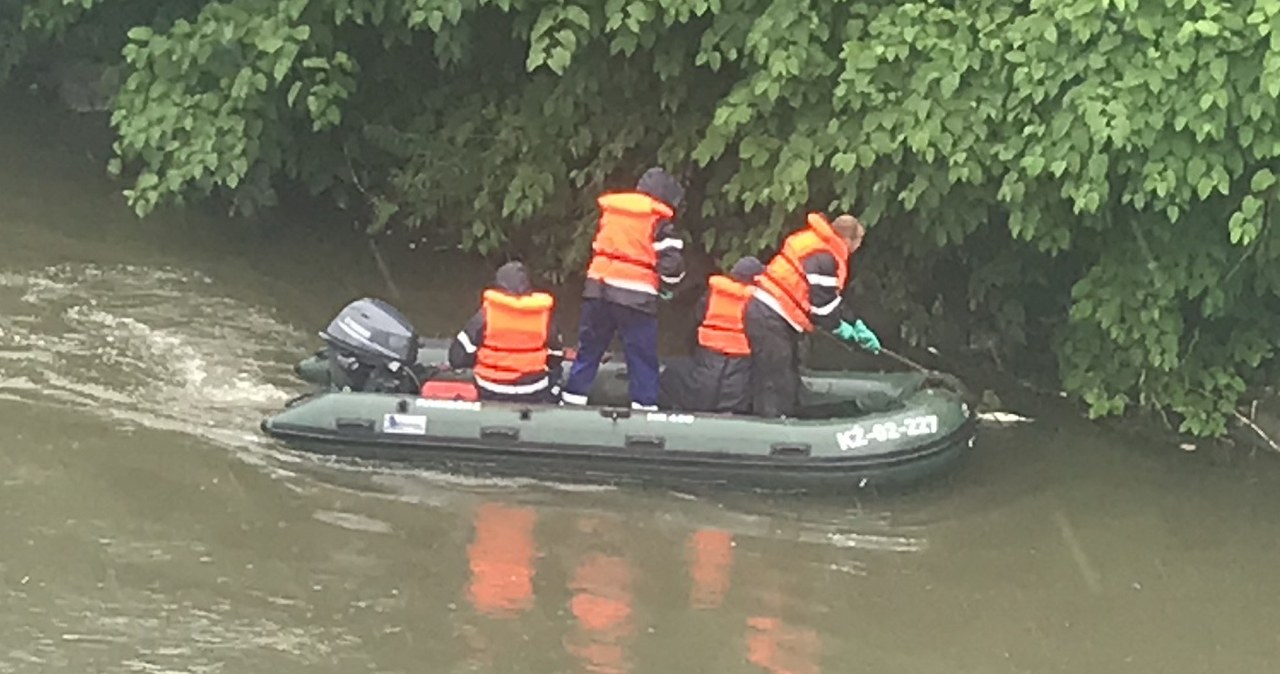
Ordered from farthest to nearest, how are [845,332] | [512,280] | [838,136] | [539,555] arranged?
[838,136], [845,332], [512,280], [539,555]

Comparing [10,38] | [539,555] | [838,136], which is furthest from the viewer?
[10,38]

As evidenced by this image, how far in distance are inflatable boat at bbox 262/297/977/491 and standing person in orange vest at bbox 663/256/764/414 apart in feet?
1.16

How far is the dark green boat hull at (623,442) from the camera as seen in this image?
26.7ft

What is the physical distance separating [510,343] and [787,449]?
140 centimetres

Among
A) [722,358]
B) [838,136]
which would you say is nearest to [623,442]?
[722,358]

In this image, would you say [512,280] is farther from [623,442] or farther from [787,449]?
[787,449]

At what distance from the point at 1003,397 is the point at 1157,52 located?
8.54 ft

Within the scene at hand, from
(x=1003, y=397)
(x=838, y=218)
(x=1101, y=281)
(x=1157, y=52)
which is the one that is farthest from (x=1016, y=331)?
(x=1157, y=52)

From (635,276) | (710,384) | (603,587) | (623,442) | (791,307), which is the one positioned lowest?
(603,587)

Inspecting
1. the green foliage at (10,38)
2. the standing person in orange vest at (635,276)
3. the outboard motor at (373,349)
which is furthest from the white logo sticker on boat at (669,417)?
the green foliage at (10,38)

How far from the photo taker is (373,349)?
8.52 meters

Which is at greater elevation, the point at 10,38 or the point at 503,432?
the point at 10,38

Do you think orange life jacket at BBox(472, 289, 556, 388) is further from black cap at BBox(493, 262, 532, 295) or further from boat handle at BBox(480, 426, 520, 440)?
boat handle at BBox(480, 426, 520, 440)

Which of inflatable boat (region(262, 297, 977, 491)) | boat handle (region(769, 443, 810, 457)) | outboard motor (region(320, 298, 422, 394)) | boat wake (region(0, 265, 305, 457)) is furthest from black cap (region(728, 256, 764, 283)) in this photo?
boat wake (region(0, 265, 305, 457))
